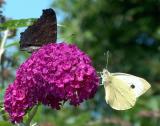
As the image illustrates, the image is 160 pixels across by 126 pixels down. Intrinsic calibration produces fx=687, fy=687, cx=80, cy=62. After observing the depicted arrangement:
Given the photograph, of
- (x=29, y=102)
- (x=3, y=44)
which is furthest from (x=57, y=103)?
(x=3, y=44)

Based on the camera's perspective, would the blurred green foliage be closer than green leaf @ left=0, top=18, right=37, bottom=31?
No

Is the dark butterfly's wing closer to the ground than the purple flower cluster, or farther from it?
farther from it

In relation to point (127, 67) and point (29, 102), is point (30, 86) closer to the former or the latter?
point (29, 102)

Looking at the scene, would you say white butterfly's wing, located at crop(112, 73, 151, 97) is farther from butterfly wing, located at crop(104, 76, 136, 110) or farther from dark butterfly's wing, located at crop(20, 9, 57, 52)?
dark butterfly's wing, located at crop(20, 9, 57, 52)

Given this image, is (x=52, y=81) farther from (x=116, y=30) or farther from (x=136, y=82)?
(x=116, y=30)

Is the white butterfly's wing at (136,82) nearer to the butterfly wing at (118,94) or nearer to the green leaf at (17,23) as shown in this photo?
the butterfly wing at (118,94)

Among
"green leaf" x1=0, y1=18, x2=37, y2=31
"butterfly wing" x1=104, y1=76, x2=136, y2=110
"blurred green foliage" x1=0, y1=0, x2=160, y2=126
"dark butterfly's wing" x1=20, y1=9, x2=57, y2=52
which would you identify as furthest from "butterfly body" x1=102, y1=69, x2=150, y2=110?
"blurred green foliage" x1=0, y1=0, x2=160, y2=126

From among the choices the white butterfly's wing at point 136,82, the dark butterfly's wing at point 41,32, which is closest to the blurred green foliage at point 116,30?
the white butterfly's wing at point 136,82
